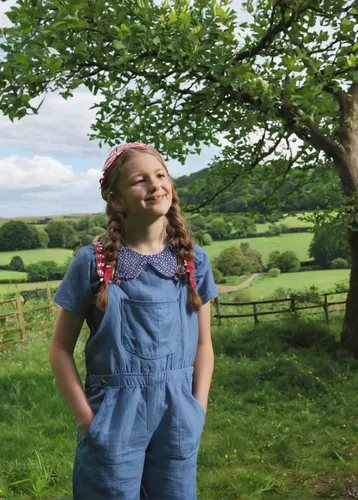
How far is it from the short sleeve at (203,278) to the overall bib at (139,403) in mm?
173

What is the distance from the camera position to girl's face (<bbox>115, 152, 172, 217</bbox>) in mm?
2094

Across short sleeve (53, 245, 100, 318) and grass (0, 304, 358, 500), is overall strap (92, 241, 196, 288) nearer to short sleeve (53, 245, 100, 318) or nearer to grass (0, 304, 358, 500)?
short sleeve (53, 245, 100, 318)

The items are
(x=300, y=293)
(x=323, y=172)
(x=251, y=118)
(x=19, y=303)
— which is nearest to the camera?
(x=251, y=118)

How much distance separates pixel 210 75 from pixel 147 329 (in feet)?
15.3

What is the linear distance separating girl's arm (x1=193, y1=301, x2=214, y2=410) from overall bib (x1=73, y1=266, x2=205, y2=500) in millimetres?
96

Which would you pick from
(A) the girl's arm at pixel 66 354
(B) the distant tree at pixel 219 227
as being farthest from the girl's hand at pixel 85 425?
(B) the distant tree at pixel 219 227

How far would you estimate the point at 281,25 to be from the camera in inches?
246

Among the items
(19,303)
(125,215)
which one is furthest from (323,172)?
(125,215)

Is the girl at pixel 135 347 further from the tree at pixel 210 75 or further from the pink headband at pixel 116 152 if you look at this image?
the tree at pixel 210 75

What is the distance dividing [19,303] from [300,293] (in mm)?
5518

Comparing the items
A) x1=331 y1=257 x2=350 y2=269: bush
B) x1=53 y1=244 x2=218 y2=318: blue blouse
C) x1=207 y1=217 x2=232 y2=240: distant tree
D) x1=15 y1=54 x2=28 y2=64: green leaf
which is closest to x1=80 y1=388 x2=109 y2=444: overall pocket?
x1=53 y1=244 x2=218 y2=318: blue blouse

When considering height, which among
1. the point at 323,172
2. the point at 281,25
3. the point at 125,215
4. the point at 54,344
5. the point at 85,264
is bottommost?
the point at 54,344

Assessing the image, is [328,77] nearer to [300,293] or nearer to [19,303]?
[300,293]

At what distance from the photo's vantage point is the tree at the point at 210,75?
507cm
